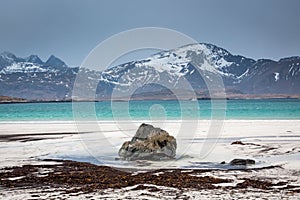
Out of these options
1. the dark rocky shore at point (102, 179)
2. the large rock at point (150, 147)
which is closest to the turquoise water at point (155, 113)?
the large rock at point (150, 147)

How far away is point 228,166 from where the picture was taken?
52.3 ft

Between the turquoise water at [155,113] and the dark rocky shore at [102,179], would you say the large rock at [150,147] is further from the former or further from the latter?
the turquoise water at [155,113]

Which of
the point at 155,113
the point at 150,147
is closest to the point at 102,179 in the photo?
the point at 150,147

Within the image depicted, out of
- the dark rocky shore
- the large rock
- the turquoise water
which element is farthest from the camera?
the turquoise water

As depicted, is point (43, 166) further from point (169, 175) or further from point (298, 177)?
point (298, 177)

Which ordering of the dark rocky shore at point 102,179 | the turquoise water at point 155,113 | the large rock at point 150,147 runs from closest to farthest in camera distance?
the dark rocky shore at point 102,179 → the large rock at point 150,147 → the turquoise water at point 155,113

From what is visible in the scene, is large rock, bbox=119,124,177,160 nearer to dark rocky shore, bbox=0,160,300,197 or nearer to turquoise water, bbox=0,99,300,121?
dark rocky shore, bbox=0,160,300,197

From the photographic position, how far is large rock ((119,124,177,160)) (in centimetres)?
1855

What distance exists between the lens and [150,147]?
738 inches

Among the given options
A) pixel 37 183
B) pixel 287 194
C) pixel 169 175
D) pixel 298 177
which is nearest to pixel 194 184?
pixel 169 175

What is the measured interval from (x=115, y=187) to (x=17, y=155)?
9780mm

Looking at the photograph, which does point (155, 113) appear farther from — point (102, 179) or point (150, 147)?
point (102, 179)

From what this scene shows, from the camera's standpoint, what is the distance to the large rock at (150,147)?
1855 centimetres

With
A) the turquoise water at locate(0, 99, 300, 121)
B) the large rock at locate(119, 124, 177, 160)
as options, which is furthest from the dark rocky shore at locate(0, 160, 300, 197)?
the turquoise water at locate(0, 99, 300, 121)
